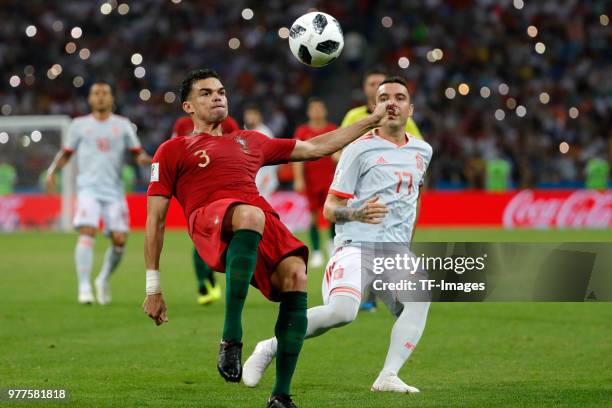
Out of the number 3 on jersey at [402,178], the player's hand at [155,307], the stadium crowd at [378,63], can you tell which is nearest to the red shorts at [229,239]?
the player's hand at [155,307]

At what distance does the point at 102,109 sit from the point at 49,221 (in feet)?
49.3

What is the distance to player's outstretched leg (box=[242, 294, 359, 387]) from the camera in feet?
22.2

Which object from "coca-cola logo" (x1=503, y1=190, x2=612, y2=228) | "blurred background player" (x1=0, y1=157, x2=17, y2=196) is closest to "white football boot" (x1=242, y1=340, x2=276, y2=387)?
"coca-cola logo" (x1=503, y1=190, x2=612, y2=228)

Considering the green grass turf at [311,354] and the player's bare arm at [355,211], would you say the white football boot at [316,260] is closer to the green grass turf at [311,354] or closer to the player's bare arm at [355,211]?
the green grass turf at [311,354]

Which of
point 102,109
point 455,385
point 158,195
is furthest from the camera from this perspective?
point 102,109

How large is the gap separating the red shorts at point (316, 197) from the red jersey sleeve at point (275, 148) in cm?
895

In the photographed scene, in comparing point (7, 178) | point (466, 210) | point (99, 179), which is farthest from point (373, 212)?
point (7, 178)

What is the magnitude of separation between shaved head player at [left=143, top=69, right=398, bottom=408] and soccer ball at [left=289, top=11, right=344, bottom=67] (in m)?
0.66

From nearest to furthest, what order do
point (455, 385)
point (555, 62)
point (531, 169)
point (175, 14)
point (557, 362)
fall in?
point (455, 385), point (557, 362), point (531, 169), point (555, 62), point (175, 14)

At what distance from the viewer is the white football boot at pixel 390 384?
22.2 ft

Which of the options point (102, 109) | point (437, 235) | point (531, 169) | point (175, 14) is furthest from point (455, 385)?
point (175, 14)

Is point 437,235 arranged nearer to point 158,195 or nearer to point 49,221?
point 49,221

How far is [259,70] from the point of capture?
32.4 m

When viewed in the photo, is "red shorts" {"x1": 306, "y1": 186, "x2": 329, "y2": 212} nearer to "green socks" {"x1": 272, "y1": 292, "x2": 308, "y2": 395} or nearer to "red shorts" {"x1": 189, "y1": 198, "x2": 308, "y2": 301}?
"red shorts" {"x1": 189, "y1": 198, "x2": 308, "y2": 301}
